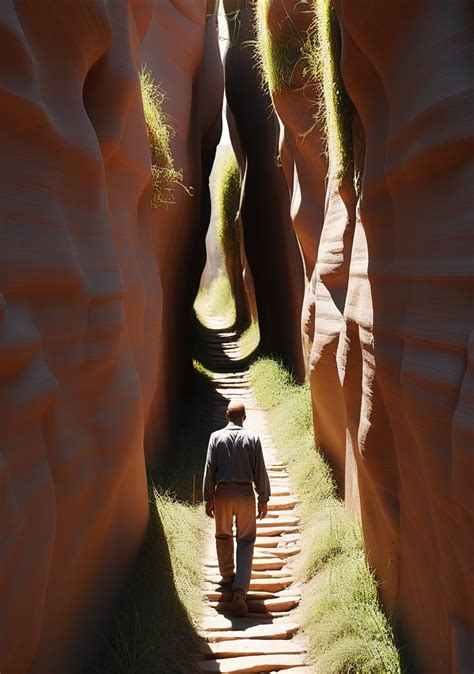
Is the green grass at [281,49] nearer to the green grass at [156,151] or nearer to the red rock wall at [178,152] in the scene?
the red rock wall at [178,152]

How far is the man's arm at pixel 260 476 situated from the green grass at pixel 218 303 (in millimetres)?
18882

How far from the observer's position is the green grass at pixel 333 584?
4.20 m

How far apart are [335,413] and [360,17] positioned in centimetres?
366

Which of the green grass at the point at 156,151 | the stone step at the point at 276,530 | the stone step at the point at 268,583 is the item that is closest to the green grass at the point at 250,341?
the green grass at the point at 156,151

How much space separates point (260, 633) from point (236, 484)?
3.38 ft

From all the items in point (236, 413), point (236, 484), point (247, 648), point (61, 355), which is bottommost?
point (247, 648)

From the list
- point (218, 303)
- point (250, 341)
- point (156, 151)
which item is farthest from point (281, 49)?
point (218, 303)

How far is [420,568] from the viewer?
3.87 metres

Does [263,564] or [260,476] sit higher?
[260,476]

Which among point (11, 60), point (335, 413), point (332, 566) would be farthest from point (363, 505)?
point (11, 60)

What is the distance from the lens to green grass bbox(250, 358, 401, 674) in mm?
4199

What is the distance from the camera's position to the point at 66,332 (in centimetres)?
371

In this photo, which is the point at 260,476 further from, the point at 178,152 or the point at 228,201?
the point at 228,201

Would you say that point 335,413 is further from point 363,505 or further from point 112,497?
point 112,497
